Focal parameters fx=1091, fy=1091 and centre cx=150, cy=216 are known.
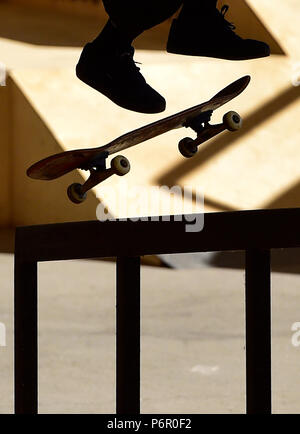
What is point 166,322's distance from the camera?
25.1 ft

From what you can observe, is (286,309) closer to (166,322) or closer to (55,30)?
(166,322)

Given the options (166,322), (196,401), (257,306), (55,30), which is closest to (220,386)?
(196,401)

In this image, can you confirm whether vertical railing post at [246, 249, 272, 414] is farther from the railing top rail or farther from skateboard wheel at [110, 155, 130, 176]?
skateboard wheel at [110, 155, 130, 176]

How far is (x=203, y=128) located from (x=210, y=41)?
1.21ft

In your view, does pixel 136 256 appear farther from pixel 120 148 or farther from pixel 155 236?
pixel 120 148

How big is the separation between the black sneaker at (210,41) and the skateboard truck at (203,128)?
0.20 metres

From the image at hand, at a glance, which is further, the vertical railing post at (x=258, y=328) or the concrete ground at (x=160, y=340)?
the concrete ground at (x=160, y=340)

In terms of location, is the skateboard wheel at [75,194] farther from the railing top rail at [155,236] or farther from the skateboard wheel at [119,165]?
the railing top rail at [155,236]

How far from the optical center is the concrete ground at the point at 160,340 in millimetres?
6191

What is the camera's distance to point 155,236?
276 centimetres

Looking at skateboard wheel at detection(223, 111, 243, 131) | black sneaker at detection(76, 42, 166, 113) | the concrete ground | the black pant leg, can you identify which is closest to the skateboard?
skateboard wheel at detection(223, 111, 243, 131)

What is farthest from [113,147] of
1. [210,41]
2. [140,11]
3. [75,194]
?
[140,11]

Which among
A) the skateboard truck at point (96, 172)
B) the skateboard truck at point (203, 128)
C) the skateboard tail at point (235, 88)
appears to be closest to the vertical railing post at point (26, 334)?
the skateboard truck at point (96, 172)
